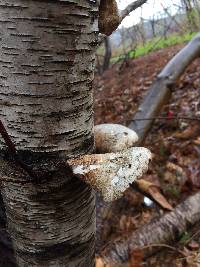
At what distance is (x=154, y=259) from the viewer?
2635 millimetres

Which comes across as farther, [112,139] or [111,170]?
[112,139]

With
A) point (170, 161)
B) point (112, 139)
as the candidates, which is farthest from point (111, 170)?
point (170, 161)

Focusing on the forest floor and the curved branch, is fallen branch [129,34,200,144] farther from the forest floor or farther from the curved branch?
the curved branch

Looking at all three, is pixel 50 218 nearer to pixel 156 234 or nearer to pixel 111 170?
pixel 111 170

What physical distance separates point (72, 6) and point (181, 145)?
3.29 metres

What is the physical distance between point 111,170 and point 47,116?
0.72 feet

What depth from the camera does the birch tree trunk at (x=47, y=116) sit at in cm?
82

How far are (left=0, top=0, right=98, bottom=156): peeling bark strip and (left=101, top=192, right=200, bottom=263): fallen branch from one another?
5.89 feet

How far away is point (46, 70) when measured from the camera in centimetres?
85

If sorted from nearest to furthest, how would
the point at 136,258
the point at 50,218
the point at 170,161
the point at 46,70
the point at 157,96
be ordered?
1. the point at 46,70
2. the point at 50,218
3. the point at 136,258
4. the point at 170,161
5. the point at 157,96

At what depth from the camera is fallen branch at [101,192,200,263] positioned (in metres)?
2.57

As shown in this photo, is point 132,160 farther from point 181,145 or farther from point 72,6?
point 181,145

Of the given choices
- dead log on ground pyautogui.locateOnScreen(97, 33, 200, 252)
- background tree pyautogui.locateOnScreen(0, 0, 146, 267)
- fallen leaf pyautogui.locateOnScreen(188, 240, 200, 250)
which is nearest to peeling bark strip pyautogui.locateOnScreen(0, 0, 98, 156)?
background tree pyautogui.locateOnScreen(0, 0, 146, 267)

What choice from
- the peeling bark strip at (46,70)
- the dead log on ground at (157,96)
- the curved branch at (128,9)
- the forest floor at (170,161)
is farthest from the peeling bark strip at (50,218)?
the dead log on ground at (157,96)
